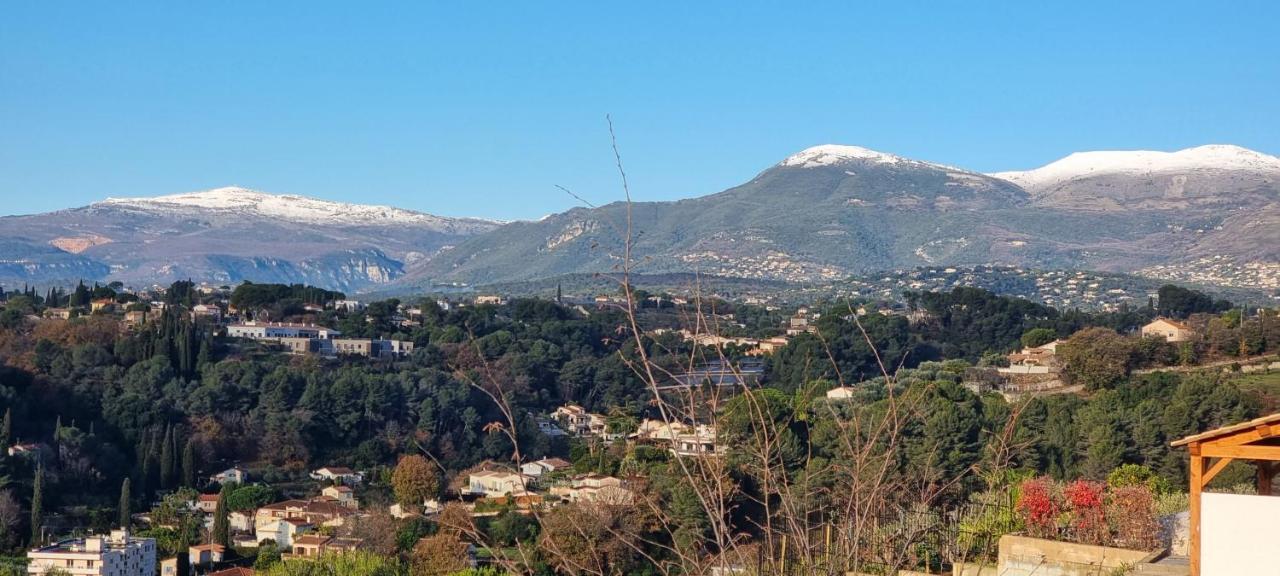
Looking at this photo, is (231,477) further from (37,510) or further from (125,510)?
(37,510)

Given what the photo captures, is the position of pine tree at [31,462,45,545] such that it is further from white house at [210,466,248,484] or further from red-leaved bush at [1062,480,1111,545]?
red-leaved bush at [1062,480,1111,545]

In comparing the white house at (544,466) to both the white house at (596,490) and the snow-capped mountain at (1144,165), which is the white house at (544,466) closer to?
the white house at (596,490)

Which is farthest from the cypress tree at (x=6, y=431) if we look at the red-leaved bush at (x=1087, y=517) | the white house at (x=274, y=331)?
the red-leaved bush at (x=1087, y=517)

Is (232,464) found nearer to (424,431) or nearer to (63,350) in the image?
(424,431)

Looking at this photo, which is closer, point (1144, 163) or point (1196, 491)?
point (1196, 491)

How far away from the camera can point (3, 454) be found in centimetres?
2841

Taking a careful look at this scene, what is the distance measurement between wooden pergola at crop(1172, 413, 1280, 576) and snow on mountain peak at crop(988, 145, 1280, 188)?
150 m

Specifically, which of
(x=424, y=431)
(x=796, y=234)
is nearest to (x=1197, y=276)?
(x=796, y=234)

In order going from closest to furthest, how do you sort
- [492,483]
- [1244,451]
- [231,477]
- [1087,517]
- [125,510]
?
1. [1244,451]
2. [1087,517]
3. [125,510]
4. [492,483]
5. [231,477]

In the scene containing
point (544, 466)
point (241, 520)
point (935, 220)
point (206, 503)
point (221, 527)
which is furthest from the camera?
point (935, 220)

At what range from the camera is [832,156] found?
164 m

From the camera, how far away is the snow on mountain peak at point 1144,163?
495 ft

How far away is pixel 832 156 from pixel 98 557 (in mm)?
146756

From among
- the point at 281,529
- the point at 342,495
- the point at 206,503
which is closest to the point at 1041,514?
the point at 281,529
